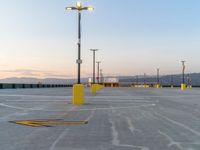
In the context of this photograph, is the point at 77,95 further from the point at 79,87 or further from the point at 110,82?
the point at 110,82

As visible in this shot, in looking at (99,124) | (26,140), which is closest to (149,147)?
(26,140)

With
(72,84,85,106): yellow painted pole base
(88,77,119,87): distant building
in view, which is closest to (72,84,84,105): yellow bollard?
(72,84,85,106): yellow painted pole base

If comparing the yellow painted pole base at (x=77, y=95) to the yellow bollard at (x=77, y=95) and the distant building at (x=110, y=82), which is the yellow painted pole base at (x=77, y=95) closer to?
the yellow bollard at (x=77, y=95)

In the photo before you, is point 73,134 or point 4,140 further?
point 73,134

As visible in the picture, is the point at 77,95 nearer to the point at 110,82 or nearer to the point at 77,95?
the point at 77,95

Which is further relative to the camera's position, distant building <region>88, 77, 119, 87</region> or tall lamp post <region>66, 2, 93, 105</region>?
distant building <region>88, 77, 119, 87</region>

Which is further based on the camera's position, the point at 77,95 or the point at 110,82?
the point at 110,82

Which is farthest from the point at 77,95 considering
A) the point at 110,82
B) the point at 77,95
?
the point at 110,82

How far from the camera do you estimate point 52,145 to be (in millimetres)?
10008

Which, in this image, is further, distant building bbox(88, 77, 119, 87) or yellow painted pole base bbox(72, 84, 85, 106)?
distant building bbox(88, 77, 119, 87)

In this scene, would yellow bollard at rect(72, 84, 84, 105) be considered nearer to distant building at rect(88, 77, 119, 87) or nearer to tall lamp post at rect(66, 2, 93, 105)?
tall lamp post at rect(66, 2, 93, 105)

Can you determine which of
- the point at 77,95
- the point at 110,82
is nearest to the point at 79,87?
the point at 77,95

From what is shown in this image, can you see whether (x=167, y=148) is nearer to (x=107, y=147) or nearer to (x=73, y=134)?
(x=107, y=147)

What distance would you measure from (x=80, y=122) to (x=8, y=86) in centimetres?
7413
